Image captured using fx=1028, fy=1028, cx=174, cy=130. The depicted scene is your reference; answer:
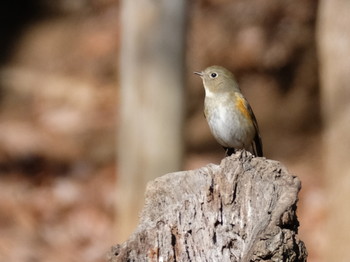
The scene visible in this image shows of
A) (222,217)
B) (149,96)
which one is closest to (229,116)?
(149,96)

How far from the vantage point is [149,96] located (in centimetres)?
866

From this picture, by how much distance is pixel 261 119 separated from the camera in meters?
12.2

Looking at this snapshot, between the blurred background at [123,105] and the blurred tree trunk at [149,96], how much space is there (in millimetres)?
11

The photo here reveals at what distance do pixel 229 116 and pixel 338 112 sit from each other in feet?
3.56

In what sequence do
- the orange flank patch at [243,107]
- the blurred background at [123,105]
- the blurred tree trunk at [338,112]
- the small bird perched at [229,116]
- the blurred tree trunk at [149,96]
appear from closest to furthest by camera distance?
the small bird perched at [229,116]
the orange flank patch at [243,107]
the blurred tree trunk at [338,112]
the blurred tree trunk at [149,96]
the blurred background at [123,105]

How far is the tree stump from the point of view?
3.81m

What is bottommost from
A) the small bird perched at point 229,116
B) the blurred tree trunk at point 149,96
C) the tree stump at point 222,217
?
the tree stump at point 222,217

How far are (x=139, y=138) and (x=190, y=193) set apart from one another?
15.0ft

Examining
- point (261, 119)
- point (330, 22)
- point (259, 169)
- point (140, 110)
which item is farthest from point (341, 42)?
point (261, 119)

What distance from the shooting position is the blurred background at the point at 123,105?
Result: 8742 millimetres

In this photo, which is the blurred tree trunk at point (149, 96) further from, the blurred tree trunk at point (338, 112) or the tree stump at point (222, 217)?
the tree stump at point (222, 217)

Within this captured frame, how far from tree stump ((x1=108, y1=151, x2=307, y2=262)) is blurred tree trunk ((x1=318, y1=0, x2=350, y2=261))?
3.19m

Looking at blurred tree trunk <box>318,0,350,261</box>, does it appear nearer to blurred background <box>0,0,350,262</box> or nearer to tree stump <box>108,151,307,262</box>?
blurred background <box>0,0,350,262</box>

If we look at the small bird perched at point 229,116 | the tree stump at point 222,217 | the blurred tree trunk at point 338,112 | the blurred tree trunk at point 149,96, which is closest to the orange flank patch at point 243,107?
the small bird perched at point 229,116
